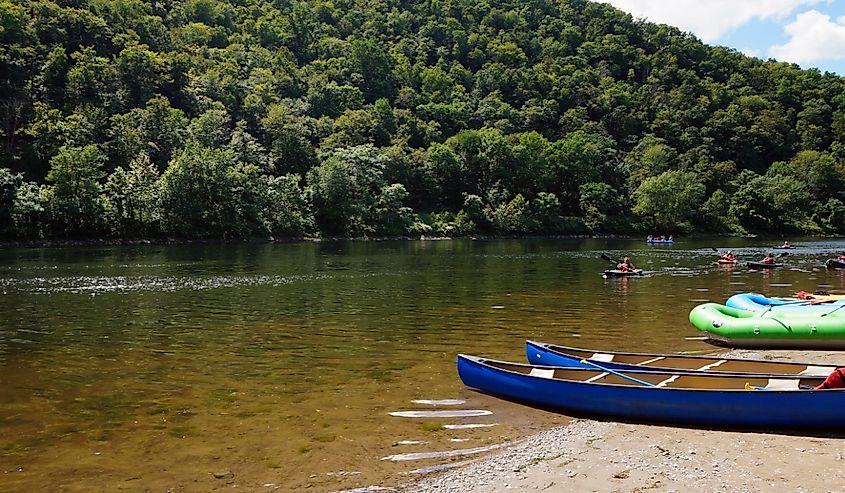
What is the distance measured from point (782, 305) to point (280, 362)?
18.2m

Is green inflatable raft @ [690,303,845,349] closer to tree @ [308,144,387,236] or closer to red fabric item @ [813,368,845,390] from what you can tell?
red fabric item @ [813,368,845,390]

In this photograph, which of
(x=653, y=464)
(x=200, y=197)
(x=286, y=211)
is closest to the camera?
(x=653, y=464)

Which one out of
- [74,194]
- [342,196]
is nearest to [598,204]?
[342,196]

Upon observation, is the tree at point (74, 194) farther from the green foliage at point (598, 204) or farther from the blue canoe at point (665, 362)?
the green foliage at point (598, 204)

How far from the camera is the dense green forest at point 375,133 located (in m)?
88.7

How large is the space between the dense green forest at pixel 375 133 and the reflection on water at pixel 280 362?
149ft

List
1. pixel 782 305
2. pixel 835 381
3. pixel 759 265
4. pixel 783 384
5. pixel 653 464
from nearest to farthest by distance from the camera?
pixel 653 464 → pixel 835 381 → pixel 783 384 → pixel 782 305 → pixel 759 265

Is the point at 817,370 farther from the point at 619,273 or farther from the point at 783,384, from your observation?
the point at 619,273

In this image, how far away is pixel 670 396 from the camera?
40.7 ft

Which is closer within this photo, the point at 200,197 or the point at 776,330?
the point at 776,330

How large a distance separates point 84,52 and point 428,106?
75.6 m

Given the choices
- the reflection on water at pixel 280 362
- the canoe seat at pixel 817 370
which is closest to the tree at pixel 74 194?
the reflection on water at pixel 280 362

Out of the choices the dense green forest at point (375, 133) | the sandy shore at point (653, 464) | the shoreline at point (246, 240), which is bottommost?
the sandy shore at point (653, 464)

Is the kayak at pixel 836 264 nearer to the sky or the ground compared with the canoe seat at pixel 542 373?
nearer to the sky
